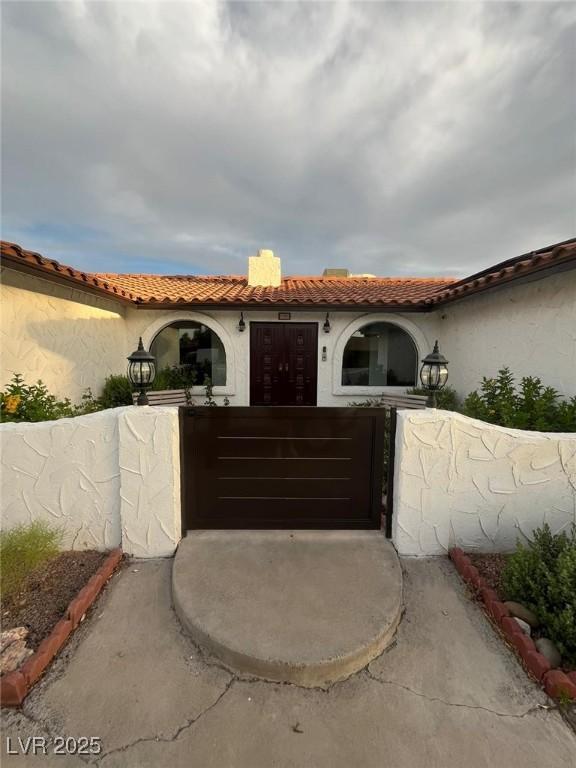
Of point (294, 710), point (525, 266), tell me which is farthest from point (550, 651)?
point (525, 266)

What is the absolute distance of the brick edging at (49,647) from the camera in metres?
1.83

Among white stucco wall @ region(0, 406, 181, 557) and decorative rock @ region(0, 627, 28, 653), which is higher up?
white stucco wall @ region(0, 406, 181, 557)

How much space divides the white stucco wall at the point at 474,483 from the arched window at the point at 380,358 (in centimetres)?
561

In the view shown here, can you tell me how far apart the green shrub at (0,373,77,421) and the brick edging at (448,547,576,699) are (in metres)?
5.34

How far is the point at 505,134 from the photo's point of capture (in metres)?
6.48

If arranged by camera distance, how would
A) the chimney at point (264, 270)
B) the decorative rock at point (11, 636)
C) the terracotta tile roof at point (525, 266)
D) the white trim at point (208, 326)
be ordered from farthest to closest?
the chimney at point (264, 270) → the white trim at point (208, 326) → the terracotta tile roof at point (525, 266) → the decorative rock at point (11, 636)

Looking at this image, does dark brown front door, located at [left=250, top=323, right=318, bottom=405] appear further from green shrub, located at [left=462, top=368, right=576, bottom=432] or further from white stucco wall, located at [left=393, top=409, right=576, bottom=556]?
white stucco wall, located at [left=393, top=409, right=576, bottom=556]

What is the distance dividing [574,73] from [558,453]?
6.59 meters

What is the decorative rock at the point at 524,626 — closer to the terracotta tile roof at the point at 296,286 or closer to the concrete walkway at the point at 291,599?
the concrete walkway at the point at 291,599

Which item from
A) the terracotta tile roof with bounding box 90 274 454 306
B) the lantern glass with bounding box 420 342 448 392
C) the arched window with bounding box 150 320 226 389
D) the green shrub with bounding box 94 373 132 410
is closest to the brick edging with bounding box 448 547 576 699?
the lantern glass with bounding box 420 342 448 392

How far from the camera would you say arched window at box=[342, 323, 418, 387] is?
8.59 metres

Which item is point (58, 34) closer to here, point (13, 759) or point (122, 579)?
point (122, 579)

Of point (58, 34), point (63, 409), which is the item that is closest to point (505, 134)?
point (58, 34)

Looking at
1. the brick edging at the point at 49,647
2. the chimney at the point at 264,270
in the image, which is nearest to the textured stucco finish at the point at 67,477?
the brick edging at the point at 49,647
